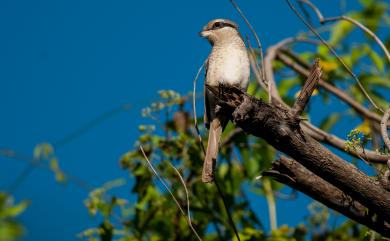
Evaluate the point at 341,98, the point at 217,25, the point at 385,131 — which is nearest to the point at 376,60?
the point at 341,98

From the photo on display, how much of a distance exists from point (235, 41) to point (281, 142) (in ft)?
5.87

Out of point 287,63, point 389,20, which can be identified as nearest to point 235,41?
point 287,63

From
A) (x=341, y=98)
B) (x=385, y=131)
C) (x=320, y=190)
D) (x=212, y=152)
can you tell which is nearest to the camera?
(x=320, y=190)

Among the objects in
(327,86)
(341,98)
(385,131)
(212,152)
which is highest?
(327,86)

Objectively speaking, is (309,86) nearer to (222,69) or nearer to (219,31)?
(222,69)

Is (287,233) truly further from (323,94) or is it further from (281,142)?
(281,142)

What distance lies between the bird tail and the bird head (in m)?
0.63

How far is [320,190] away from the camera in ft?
8.71

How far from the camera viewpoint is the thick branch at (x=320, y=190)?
8.44 ft

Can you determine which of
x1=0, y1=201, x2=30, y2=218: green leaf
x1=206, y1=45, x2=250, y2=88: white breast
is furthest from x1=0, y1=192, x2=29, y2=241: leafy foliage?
x1=206, y1=45, x2=250, y2=88: white breast

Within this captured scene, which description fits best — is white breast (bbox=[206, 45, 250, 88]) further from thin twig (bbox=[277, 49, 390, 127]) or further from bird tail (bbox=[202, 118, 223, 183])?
thin twig (bbox=[277, 49, 390, 127])

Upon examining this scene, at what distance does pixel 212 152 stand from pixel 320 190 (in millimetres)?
855

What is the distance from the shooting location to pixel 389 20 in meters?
4.95

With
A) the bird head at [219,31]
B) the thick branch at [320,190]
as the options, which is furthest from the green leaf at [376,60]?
the thick branch at [320,190]
